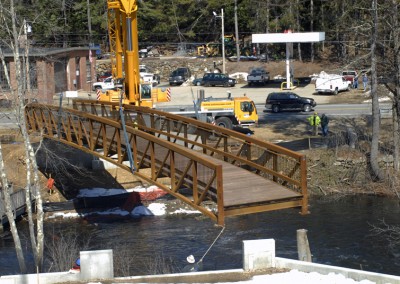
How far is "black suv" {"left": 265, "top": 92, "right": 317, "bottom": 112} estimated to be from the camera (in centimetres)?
4491

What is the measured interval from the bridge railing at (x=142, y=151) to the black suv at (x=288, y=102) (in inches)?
804

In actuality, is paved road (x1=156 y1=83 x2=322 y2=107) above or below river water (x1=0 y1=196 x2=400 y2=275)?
above

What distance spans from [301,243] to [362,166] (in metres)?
16.8

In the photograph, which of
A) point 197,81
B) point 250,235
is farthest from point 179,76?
point 250,235

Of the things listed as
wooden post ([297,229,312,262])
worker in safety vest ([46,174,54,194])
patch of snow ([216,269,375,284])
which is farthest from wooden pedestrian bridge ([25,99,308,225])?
worker in safety vest ([46,174,54,194])

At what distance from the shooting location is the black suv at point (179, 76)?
61031mm

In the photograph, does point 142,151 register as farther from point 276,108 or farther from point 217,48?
point 217,48

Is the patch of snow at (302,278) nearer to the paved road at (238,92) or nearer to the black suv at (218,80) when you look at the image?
the paved road at (238,92)

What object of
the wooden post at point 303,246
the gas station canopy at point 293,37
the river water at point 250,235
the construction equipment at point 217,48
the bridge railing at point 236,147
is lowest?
the river water at point 250,235

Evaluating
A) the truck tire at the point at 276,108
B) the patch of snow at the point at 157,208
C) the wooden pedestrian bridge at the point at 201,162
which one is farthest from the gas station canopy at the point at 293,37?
the wooden pedestrian bridge at the point at 201,162

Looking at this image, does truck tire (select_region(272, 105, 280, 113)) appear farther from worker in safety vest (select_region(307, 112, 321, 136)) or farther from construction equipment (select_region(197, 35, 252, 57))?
construction equipment (select_region(197, 35, 252, 57))

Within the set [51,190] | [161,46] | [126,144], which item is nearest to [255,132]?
[51,190]

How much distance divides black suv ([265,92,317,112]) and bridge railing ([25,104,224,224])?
2042 cm

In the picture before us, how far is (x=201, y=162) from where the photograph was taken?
54.9 ft
